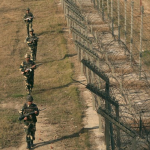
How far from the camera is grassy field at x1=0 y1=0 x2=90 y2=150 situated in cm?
1606

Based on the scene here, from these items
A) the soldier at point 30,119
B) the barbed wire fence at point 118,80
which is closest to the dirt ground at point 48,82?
the soldier at point 30,119

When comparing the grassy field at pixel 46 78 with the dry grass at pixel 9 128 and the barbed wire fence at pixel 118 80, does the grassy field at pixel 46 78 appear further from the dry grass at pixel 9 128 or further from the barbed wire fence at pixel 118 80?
the barbed wire fence at pixel 118 80

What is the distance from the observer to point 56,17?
32.2 m

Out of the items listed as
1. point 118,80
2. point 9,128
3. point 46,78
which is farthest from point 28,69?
point 118,80

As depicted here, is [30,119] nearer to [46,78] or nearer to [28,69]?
[28,69]

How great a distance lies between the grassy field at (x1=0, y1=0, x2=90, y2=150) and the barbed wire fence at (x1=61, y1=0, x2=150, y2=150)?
2.78 ft

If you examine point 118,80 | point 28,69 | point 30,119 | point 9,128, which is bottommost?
point 9,128

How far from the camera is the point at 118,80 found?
19.0 m

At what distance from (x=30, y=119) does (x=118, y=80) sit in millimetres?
5410

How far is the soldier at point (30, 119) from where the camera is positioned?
1427 centimetres

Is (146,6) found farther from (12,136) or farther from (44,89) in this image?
(12,136)

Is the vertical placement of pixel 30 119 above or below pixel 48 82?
above

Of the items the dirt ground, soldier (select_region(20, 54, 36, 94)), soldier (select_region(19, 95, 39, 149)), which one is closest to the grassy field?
the dirt ground

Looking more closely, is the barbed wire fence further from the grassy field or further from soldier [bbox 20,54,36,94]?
soldier [bbox 20,54,36,94]
